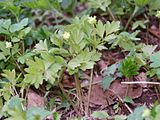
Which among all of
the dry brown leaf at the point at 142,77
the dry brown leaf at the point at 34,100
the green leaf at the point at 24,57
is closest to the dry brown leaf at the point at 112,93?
the dry brown leaf at the point at 142,77

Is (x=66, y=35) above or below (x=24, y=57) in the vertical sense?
above

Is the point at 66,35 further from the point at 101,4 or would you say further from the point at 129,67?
the point at 101,4

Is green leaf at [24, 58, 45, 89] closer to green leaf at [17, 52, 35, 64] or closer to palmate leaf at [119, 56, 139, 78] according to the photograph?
green leaf at [17, 52, 35, 64]

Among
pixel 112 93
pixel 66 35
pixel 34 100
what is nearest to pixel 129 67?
pixel 112 93

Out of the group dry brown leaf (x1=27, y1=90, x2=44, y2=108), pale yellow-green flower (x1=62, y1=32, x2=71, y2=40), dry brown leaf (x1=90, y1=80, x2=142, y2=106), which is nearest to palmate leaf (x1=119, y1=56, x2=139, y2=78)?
dry brown leaf (x1=90, y1=80, x2=142, y2=106)

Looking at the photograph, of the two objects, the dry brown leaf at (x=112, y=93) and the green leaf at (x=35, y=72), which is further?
the dry brown leaf at (x=112, y=93)

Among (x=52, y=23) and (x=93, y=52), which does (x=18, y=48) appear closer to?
(x=93, y=52)

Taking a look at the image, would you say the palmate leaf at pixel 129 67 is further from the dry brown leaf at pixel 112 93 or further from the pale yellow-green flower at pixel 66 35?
the pale yellow-green flower at pixel 66 35

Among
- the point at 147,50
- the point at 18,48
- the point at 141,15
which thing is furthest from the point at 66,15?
the point at 147,50
